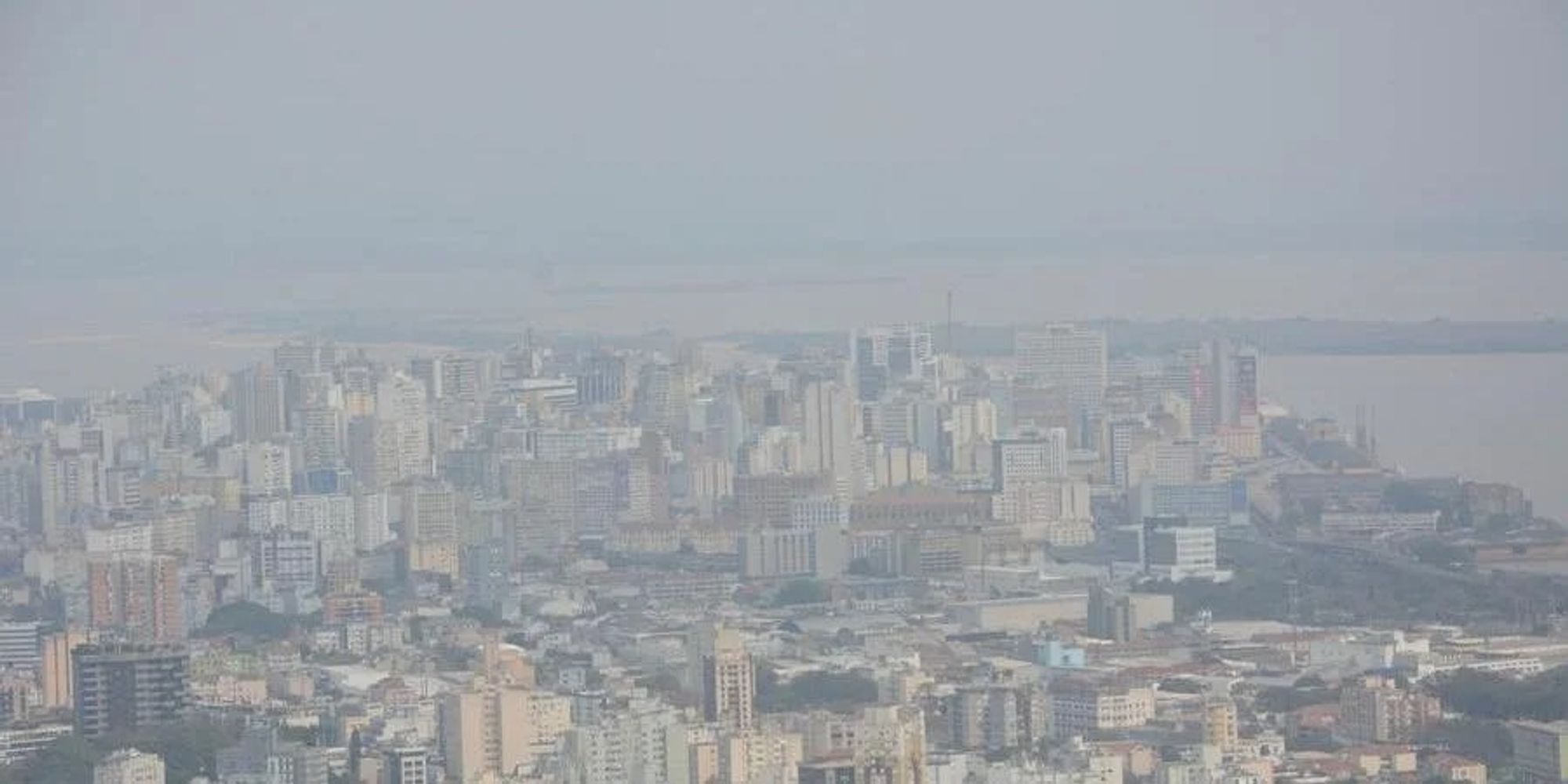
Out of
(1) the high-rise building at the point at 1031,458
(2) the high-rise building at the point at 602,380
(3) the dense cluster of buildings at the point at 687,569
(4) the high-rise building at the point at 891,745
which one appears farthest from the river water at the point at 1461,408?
(4) the high-rise building at the point at 891,745

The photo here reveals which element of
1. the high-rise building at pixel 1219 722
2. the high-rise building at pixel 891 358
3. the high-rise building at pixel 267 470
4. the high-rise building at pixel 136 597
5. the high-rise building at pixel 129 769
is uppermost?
the high-rise building at pixel 891 358

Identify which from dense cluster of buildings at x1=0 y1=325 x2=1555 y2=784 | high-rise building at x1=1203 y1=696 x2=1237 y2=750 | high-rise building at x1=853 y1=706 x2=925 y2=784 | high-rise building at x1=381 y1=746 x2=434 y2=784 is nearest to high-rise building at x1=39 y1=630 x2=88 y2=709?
dense cluster of buildings at x1=0 y1=325 x2=1555 y2=784

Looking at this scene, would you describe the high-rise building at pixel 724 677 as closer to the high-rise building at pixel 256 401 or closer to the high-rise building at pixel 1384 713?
the high-rise building at pixel 1384 713

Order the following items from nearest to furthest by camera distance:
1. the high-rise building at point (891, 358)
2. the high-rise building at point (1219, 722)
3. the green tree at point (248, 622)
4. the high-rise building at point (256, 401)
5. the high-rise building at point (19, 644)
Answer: the high-rise building at point (1219, 722), the high-rise building at point (19, 644), the green tree at point (248, 622), the high-rise building at point (256, 401), the high-rise building at point (891, 358)

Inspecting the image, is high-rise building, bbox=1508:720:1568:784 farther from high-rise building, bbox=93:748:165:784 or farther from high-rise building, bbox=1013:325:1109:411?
high-rise building, bbox=1013:325:1109:411

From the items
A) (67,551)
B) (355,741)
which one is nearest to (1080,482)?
(67,551)

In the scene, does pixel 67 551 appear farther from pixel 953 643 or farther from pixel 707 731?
pixel 707 731

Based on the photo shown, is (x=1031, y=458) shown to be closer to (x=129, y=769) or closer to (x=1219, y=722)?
(x=1219, y=722)

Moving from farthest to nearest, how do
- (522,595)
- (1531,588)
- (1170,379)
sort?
1. (1170,379)
2. (522,595)
3. (1531,588)
